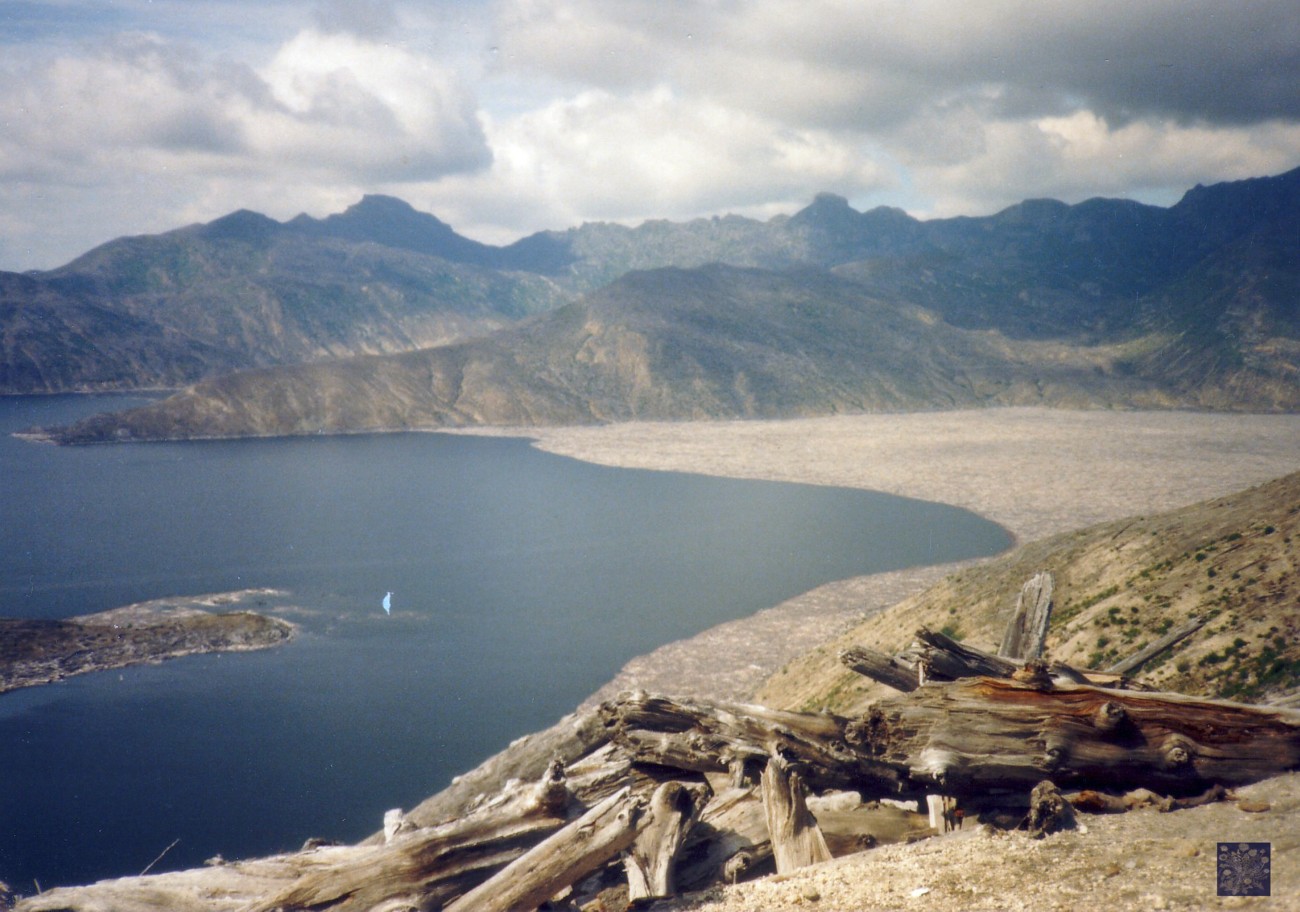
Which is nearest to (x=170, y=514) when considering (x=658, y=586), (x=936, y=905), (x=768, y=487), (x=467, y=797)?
(x=658, y=586)

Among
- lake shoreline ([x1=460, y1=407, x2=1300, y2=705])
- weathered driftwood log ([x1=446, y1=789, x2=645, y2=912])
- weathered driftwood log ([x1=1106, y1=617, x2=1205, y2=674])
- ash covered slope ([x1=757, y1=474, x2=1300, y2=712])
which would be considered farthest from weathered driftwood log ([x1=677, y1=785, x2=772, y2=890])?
lake shoreline ([x1=460, y1=407, x2=1300, y2=705])

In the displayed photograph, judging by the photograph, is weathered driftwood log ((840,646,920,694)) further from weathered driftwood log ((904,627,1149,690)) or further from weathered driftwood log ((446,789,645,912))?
weathered driftwood log ((446,789,645,912))

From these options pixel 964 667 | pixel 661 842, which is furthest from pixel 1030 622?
pixel 661 842

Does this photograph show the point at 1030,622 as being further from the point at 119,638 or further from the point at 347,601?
the point at 347,601

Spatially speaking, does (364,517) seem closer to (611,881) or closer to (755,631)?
(755,631)

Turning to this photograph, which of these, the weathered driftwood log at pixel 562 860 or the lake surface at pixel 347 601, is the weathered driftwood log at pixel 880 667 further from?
the lake surface at pixel 347 601

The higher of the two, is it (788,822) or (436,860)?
(788,822)
